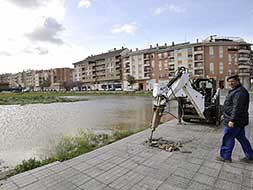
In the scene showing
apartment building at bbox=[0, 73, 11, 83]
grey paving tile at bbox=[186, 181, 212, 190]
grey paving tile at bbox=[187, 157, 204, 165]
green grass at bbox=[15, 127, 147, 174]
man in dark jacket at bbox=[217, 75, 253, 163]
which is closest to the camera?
grey paving tile at bbox=[186, 181, 212, 190]

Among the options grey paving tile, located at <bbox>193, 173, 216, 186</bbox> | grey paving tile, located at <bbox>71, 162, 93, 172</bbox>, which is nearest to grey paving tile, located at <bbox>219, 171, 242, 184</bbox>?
grey paving tile, located at <bbox>193, 173, 216, 186</bbox>

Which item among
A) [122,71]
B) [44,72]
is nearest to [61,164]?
[122,71]

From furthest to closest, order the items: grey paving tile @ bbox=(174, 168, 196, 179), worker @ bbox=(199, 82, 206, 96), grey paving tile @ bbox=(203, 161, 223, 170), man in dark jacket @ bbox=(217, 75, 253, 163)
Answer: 1. worker @ bbox=(199, 82, 206, 96)
2. grey paving tile @ bbox=(203, 161, 223, 170)
3. man in dark jacket @ bbox=(217, 75, 253, 163)
4. grey paving tile @ bbox=(174, 168, 196, 179)

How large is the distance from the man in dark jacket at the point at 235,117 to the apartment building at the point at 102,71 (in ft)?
241

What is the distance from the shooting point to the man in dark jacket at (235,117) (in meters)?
4.04

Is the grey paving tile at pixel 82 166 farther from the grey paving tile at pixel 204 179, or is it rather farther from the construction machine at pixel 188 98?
the construction machine at pixel 188 98

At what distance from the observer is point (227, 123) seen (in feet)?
13.9

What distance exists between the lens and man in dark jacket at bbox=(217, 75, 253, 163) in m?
4.04

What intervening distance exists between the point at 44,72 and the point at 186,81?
440 ft

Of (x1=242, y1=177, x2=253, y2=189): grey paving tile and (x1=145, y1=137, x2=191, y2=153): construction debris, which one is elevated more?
(x1=145, y1=137, x2=191, y2=153): construction debris

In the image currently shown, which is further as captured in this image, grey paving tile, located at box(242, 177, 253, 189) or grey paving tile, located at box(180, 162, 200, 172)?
grey paving tile, located at box(180, 162, 200, 172)

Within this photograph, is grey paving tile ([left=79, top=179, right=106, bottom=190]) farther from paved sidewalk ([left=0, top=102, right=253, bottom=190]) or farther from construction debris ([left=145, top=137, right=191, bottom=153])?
A: construction debris ([left=145, top=137, right=191, bottom=153])

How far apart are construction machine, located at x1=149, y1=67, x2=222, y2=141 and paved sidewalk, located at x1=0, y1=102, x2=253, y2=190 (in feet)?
4.67

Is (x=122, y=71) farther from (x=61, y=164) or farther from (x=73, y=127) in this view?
(x=61, y=164)
